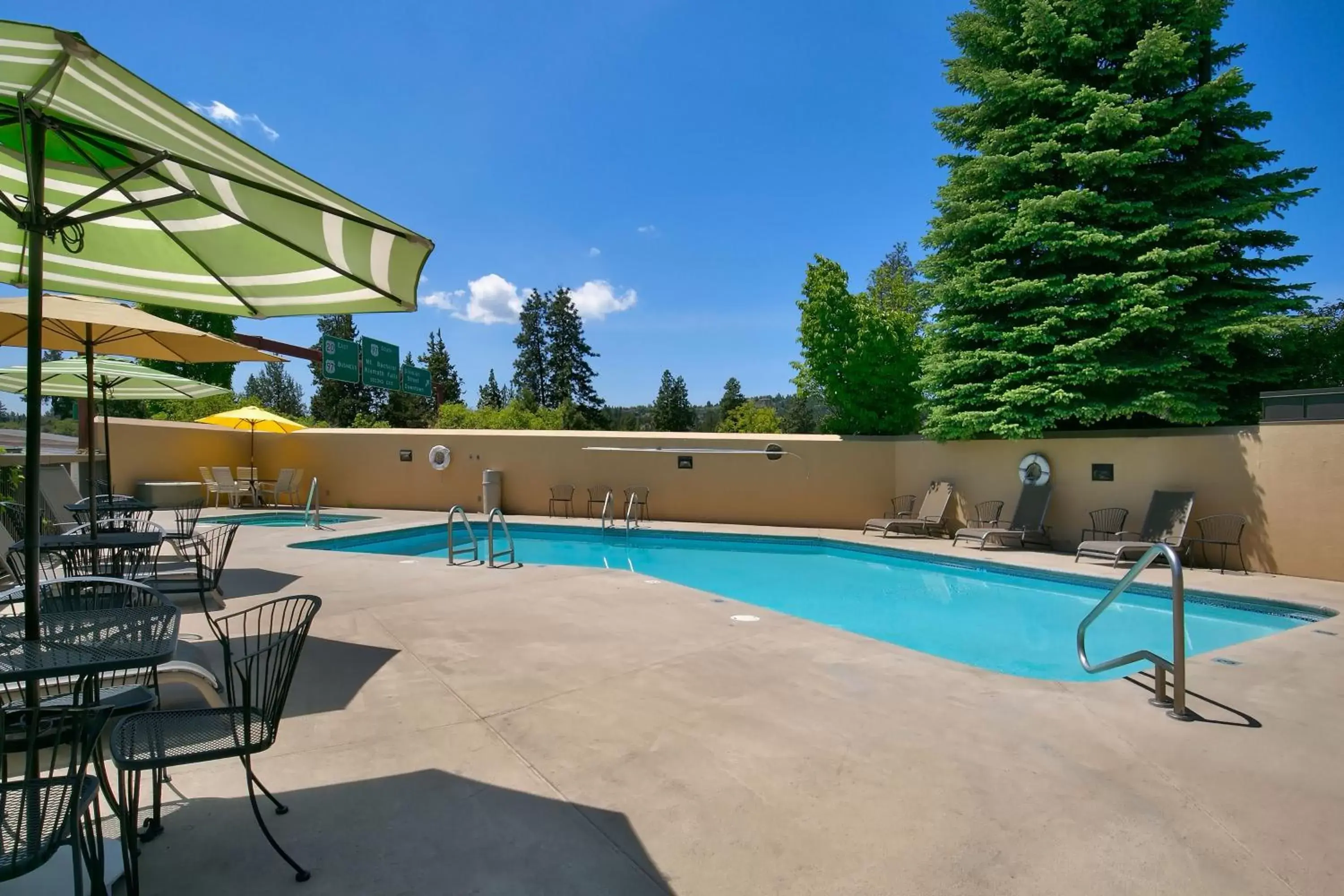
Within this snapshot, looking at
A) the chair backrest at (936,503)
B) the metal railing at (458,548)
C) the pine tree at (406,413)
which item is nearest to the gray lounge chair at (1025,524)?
the chair backrest at (936,503)

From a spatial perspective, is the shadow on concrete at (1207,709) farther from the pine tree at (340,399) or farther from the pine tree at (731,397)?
the pine tree at (731,397)

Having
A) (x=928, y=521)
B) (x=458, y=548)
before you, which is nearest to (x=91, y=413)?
(x=458, y=548)

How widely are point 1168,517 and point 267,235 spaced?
991 cm

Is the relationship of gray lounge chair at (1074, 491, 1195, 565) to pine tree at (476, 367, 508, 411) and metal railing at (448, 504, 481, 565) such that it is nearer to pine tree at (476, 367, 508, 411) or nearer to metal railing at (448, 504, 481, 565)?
metal railing at (448, 504, 481, 565)

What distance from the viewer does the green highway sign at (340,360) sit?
20703 millimetres

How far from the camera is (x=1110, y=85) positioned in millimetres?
9953

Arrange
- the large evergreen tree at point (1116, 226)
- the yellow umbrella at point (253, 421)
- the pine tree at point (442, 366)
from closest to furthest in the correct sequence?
the large evergreen tree at point (1116, 226) < the yellow umbrella at point (253, 421) < the pine tree at point (442, 366)

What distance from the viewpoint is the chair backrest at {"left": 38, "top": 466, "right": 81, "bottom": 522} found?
6.87 metres

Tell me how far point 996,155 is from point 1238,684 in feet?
28.5

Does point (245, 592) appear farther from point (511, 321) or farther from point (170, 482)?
point (511, 321)

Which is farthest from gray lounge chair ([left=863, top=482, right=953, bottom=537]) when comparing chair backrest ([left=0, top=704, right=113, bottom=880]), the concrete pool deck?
chair backrest ([left=0, top=704, right=113, bottom=880])

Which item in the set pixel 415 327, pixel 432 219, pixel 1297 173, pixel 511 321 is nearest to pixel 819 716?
pixel 1297 173

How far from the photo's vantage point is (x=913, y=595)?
27.7ft

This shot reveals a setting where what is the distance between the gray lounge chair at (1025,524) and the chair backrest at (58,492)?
1118cm
